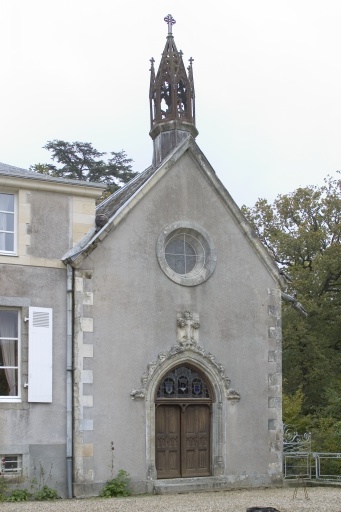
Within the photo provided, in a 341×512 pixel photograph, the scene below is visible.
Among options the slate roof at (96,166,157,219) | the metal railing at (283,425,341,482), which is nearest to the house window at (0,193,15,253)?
the slate roof at (96,166,157,219)

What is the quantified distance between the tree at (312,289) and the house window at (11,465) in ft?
59.2

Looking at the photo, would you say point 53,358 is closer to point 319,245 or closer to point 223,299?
point 223,299

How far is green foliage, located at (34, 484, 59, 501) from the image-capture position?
17.3m

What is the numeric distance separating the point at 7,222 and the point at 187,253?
4.46 metres

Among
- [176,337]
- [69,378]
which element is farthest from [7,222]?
[176,337]

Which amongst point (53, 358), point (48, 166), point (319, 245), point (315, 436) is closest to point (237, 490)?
point (53, 358)

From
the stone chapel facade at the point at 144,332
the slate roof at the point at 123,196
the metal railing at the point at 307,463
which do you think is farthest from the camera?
the metal railing at the point at 307,463

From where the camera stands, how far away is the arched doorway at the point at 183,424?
19.4 metres

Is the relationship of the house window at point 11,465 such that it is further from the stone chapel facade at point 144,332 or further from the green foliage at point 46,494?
the green foliage at point 46,494

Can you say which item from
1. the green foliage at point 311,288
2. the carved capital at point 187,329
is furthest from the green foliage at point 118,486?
the green foliage at point 311,288

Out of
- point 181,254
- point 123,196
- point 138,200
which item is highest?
point 123,196

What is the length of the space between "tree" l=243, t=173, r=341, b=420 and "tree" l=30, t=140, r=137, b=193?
11.3 metres

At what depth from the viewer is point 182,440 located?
19734 millimetres

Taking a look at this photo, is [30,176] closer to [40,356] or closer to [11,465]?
[40,356]
